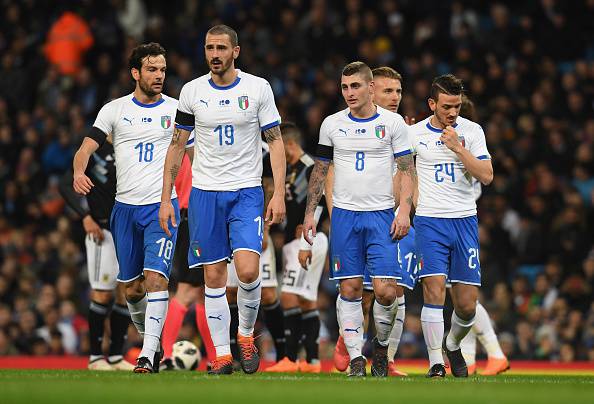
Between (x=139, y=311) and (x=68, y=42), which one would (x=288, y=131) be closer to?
(x=139, y=311)

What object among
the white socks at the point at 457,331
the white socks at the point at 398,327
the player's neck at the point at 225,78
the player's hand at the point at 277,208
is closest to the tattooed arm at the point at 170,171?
the player's neck at the point at 225,78

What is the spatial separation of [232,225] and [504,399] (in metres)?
3.46

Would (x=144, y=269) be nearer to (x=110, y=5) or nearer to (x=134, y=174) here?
(x=134, y=174)

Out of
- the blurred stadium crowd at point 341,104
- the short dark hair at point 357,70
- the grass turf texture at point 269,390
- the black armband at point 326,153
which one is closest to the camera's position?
the grass turf texture at point 269,390

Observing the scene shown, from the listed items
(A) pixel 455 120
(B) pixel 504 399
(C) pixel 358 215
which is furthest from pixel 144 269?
(B) pixel 504 399

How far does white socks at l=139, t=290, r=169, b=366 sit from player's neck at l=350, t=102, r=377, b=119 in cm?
228

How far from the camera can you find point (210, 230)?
10711 millimetres

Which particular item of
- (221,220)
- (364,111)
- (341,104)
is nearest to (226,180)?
(221,220)

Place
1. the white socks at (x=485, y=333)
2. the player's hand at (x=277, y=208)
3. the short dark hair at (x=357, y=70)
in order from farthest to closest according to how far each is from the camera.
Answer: the white socks at (x=485, y=333) → the short dark hair at (x=357, y=70) → the player's hand at (x=277, y=208)

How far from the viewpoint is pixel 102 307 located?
13070 millimetres

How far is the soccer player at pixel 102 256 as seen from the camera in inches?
509

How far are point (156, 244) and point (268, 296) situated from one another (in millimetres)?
2426

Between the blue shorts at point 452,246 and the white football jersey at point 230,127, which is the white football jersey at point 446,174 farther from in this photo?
the white football jersey at point 230,127

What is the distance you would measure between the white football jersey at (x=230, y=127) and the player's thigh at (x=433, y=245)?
1682mm
